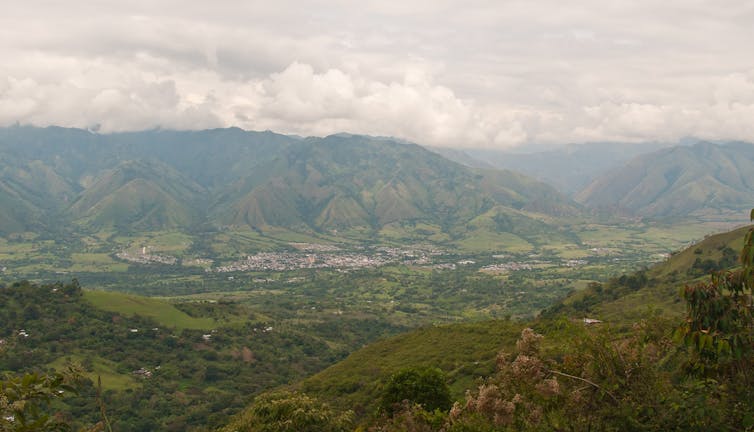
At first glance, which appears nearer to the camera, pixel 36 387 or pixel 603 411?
pixel 36 387

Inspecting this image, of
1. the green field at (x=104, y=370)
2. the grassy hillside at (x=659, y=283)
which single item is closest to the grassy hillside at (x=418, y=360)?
the grassy hillside at (x=659, y=283)

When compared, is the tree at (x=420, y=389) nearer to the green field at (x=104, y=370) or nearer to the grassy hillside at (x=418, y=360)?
the grassy hillside at (x=418, y=360)

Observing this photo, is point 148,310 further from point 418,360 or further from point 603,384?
point 603,384

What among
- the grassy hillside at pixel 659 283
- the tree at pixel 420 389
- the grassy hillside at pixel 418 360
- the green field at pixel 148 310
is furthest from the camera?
the green field at pixel 148 310

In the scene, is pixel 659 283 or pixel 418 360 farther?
pixel 659 283

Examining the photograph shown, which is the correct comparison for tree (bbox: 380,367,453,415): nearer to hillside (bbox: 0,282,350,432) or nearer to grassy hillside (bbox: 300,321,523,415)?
grassy hillside (bbox: 300,321,523,415)

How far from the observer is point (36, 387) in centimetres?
991

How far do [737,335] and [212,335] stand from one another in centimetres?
11999

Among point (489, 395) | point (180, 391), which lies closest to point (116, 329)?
point (180, 391)

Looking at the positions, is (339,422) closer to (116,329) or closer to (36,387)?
(36,387)

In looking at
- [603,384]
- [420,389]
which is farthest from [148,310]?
[603,384]

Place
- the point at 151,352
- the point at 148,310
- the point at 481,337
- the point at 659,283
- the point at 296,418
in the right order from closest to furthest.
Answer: the point at 296,418, the point at 481,337, the point at 659,283, the point at 151,352, the point at 148,310

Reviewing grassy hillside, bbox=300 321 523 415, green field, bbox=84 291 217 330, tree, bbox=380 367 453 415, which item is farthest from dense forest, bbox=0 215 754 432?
green field, bbox=84 291 217 330

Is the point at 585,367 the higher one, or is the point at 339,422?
the point at 585,367
